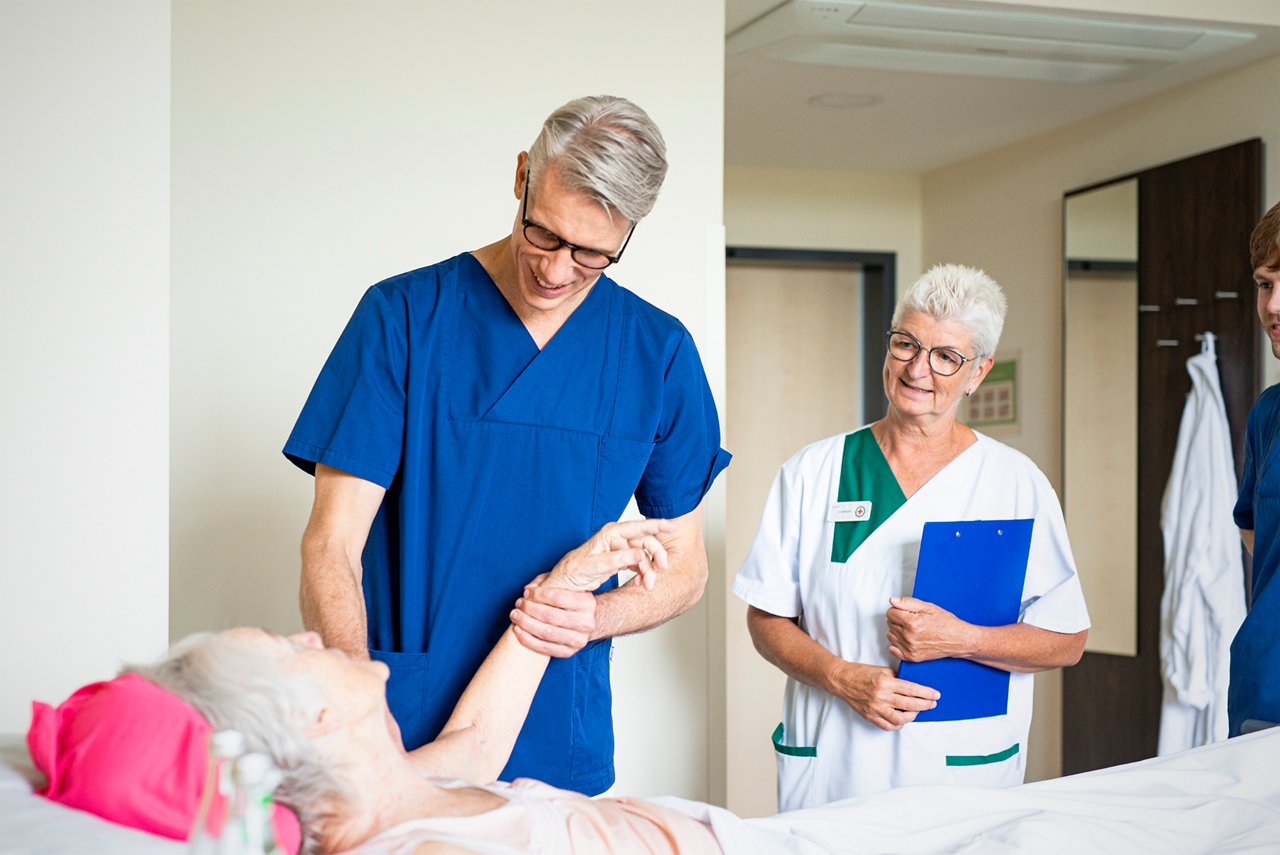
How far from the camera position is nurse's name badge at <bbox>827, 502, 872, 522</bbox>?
7.16ft

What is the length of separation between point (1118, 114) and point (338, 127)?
258 centimetres

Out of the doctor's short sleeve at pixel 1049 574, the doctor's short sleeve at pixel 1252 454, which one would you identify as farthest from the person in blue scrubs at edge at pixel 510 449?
the doctor's short sleeve at pixel 1252 454

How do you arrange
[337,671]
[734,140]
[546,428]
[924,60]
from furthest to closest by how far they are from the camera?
[734,140] < [924,60] < [546,428] < [337,671]

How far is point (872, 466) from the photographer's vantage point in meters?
2.23

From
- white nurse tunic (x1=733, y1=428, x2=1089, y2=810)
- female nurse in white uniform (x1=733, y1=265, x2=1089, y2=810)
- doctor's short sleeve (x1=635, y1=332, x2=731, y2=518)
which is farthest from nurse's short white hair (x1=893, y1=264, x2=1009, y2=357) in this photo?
doctor's short sleeve (x1=635, y1=332, x2=731, y2=518)

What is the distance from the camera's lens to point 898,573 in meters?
2.15

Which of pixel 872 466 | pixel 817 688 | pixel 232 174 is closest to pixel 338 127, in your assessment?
pixel 232 174

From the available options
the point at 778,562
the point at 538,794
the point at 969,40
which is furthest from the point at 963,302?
the point at 969,40

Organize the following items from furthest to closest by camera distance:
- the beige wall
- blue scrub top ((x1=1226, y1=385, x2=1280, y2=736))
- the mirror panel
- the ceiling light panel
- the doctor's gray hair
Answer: the beige wall < the mirror panel < the ceiling light panel < blue scrub top ((x1=1226, y1=385, x2=1280, y2=736)) < the doctor's gray hair

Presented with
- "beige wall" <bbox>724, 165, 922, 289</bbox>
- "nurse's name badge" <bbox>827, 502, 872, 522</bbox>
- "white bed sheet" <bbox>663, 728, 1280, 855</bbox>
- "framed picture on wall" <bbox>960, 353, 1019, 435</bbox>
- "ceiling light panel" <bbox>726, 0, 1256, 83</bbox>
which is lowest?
"white bed sheet" <bbox>663, 728, 1280, 855</bbox>

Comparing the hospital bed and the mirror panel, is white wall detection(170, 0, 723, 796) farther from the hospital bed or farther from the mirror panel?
the mirror panel

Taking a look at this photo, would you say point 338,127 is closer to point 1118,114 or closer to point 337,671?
point 337,671

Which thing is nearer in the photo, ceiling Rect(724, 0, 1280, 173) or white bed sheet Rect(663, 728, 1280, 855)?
white bed sheet Rect(663, 728, 1280, 855)

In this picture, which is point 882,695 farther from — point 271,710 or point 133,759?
point 133,759
